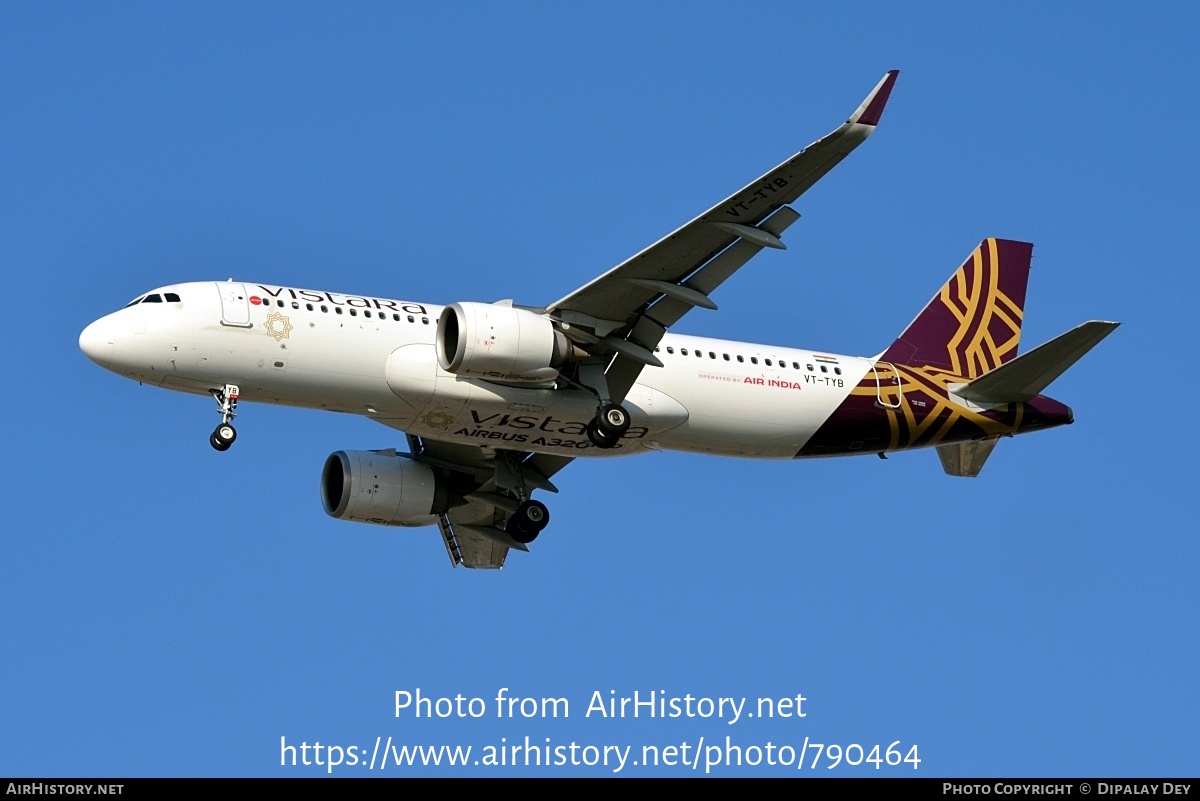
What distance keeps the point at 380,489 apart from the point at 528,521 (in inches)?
159

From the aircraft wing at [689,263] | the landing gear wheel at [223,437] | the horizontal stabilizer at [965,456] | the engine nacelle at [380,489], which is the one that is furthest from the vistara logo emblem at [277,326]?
the horizontal stabilizer at [965,456]

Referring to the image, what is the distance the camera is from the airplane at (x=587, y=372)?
37.2 metres

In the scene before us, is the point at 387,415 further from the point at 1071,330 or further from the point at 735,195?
the point at 1071,330

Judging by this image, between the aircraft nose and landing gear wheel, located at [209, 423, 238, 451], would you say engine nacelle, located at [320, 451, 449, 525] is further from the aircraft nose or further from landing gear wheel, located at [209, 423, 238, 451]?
the aircraft nose

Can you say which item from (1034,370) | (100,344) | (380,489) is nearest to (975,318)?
(1034,370)

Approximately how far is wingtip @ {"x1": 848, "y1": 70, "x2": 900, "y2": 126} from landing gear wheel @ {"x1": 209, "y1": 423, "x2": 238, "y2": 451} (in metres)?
13.9

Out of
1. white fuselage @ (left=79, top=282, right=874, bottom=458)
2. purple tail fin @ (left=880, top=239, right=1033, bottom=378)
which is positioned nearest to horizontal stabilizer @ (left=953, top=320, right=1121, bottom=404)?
purple tail fin @ (left=880, top=239, right=1033, bottom=378)

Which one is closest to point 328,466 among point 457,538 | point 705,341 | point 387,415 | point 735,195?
point 457,538

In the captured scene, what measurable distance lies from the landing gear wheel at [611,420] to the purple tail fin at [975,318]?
26.2 feet

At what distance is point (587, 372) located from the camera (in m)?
39.2

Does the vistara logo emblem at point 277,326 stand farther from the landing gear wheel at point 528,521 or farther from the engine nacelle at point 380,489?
the landing gear wheel at point 528,521
